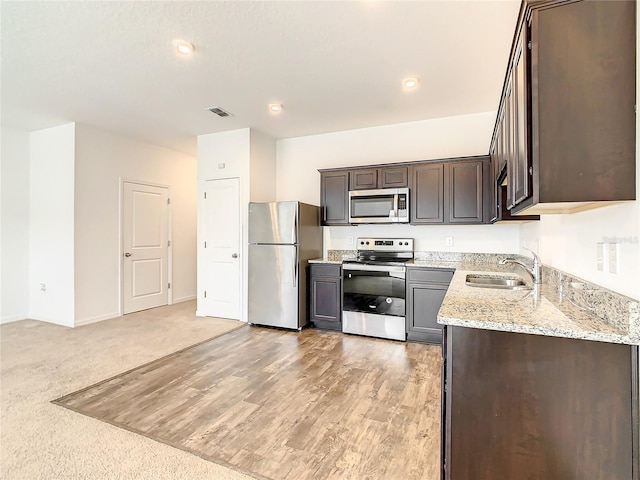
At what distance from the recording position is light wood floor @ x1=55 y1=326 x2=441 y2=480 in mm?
1805

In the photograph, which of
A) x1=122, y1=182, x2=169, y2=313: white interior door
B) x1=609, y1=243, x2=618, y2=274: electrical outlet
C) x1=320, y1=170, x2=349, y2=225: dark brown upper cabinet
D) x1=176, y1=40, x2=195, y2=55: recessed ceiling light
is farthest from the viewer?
x1=122, y1=182, x2=169, y2=313: white interior door

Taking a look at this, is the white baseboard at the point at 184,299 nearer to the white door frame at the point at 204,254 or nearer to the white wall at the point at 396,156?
the white door frame at the point at 204,254

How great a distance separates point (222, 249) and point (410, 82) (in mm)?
3295

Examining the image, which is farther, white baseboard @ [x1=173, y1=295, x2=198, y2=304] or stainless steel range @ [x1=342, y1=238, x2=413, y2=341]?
white baseboard @ [x1=173, y1=295, x2=198, y2=304]

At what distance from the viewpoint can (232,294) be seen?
477 centimetres

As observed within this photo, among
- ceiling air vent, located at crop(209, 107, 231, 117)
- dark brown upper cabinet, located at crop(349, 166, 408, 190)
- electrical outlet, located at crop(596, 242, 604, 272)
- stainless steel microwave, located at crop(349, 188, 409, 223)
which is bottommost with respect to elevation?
electrical outlet, located at crop(596, 242, 604, 272)

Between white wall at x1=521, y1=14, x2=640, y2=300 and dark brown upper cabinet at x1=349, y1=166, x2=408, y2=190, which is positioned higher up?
dark brown upper cabinet at x1=349, y1=166, x2=408, y2=190

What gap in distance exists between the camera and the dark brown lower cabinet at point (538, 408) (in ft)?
3.73

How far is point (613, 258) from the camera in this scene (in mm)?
1300

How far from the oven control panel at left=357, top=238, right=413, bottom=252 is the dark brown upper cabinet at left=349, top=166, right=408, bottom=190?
0.69 m

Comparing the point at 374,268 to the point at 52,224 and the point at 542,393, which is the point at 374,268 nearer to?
the point at 542,393

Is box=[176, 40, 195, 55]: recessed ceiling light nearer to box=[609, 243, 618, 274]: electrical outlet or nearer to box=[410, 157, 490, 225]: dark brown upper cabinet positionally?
box=[410, 157, 490, 225]: dark brown upper cabinet

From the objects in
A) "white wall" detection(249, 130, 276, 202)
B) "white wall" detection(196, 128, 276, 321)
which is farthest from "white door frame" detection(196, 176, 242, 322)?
"white wall" detection(249, 130, 276, 202)

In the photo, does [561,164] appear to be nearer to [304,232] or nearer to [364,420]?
[364,420]
